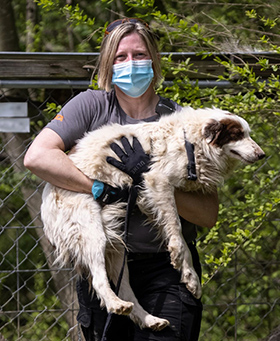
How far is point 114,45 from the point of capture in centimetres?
293

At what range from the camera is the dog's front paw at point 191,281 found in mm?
2693

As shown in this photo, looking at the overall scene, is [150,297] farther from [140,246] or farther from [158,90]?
[158,90]

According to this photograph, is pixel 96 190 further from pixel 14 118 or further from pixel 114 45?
pixel 14 118

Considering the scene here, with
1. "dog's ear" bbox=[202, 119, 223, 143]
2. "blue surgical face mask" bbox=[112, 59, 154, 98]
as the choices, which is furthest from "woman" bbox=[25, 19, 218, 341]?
"dog's ear" bbox=[202, 119, 223, 143]

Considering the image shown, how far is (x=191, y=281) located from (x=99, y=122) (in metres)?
0.96

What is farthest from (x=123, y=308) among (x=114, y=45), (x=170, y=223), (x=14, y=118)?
(x=14, y=118)

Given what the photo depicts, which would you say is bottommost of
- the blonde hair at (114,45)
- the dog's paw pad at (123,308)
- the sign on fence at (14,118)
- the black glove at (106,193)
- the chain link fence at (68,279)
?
the chain link fence at (68,279)

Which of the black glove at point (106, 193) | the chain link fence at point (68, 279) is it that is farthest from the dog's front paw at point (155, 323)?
the chain link fence at point (68, 279)

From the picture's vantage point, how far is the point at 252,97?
3873 millimetres

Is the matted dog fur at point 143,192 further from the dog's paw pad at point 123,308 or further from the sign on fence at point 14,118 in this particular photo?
the sign on fence at point 14,118

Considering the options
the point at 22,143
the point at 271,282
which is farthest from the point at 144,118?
the point at 271,282

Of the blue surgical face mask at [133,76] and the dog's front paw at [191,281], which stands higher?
the blue surgical face mask at [133,76]

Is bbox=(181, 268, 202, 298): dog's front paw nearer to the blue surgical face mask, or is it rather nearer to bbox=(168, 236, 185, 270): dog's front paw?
bbox=(168, 236, 185, 270): dog's front paw

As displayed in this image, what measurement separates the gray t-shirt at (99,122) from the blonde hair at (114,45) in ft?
0.35
